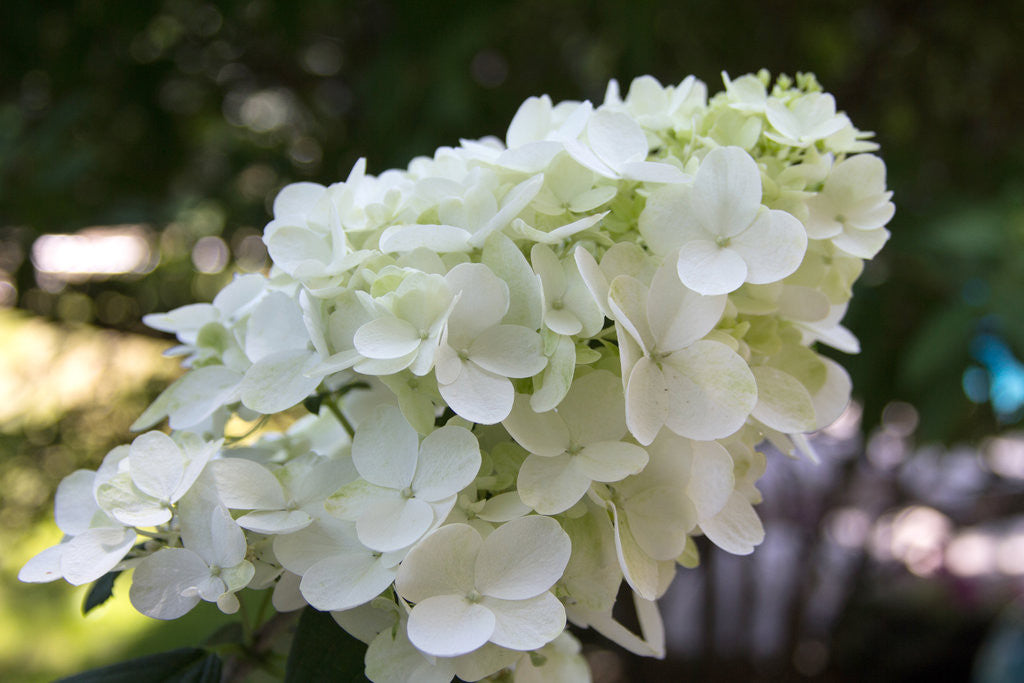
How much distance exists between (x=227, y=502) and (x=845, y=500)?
1.42 metres

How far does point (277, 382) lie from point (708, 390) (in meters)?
0.14

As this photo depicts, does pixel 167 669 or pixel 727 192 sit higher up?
pixel 727 192

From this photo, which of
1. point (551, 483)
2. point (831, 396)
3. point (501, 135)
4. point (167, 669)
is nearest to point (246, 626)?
point (167, 669)

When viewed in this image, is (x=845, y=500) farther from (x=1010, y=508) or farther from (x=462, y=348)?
(x=462, y=348)

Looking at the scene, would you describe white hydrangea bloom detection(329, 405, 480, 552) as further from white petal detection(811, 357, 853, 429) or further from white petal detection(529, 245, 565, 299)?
white petal detection(811, 357, 853, 429)

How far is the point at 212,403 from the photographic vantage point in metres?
0.27

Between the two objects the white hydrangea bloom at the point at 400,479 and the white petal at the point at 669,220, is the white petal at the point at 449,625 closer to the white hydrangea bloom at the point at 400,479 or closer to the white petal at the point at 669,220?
the white hydrangea bloom at the point at 400,479

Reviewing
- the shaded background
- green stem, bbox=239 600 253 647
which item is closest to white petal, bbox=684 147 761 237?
green stem, bbox=239 600 253 647

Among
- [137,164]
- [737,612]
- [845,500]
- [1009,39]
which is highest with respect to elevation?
[1009,39]

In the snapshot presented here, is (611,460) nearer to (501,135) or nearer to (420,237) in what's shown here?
(420,237)

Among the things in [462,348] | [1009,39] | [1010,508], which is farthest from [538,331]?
[1010,508]

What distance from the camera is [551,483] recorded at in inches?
9.0

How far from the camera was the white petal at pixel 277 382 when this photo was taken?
246 mm

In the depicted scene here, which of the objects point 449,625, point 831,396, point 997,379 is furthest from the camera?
point 997,379
